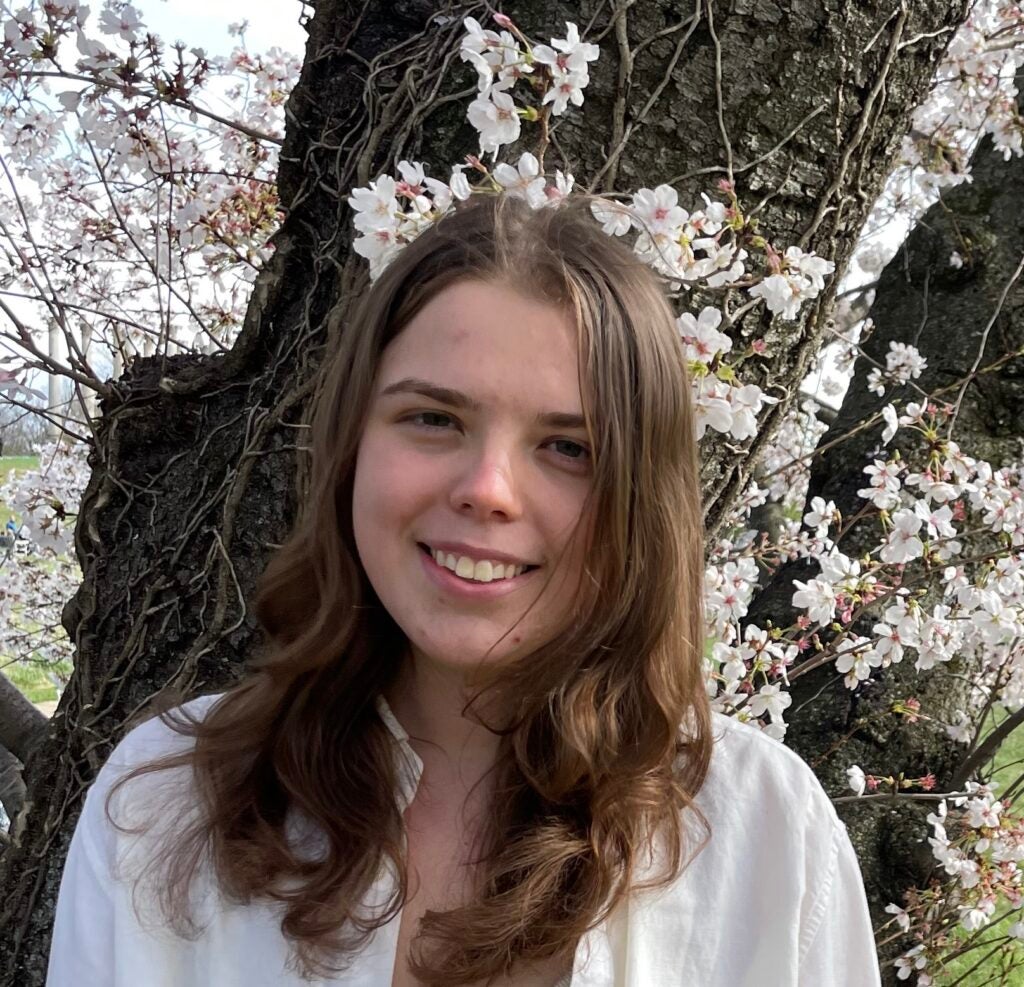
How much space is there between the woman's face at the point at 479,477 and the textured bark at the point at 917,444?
1.57m

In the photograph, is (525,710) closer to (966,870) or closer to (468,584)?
(468,584)

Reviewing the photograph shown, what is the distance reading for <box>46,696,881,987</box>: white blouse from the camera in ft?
3.58

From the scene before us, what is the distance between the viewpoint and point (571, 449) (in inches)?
41.9

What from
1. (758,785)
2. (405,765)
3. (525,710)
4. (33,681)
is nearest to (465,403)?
(525,710)

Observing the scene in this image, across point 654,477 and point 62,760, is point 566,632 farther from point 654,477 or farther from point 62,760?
point 62,760

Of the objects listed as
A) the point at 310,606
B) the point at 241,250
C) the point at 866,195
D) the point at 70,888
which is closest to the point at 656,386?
the point at 310,606

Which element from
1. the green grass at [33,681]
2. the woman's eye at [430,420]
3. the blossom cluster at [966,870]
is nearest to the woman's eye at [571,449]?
the woman's eye at [430,420]

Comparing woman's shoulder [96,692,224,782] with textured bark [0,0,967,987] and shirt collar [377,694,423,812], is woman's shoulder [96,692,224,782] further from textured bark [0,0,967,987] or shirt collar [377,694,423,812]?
shirt collar [377,694,423,812]

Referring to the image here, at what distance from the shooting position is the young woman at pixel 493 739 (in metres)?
1.04

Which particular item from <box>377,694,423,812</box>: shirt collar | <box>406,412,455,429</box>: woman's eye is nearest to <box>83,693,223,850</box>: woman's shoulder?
<box>377,694,423,812</box>: shirt collar

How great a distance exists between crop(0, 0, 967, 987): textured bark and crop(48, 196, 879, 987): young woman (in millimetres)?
261

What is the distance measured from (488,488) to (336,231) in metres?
0.81

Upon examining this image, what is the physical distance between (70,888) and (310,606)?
1.39 feet

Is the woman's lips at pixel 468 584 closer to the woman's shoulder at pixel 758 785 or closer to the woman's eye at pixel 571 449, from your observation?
the woman's eye at pixel 571 449
